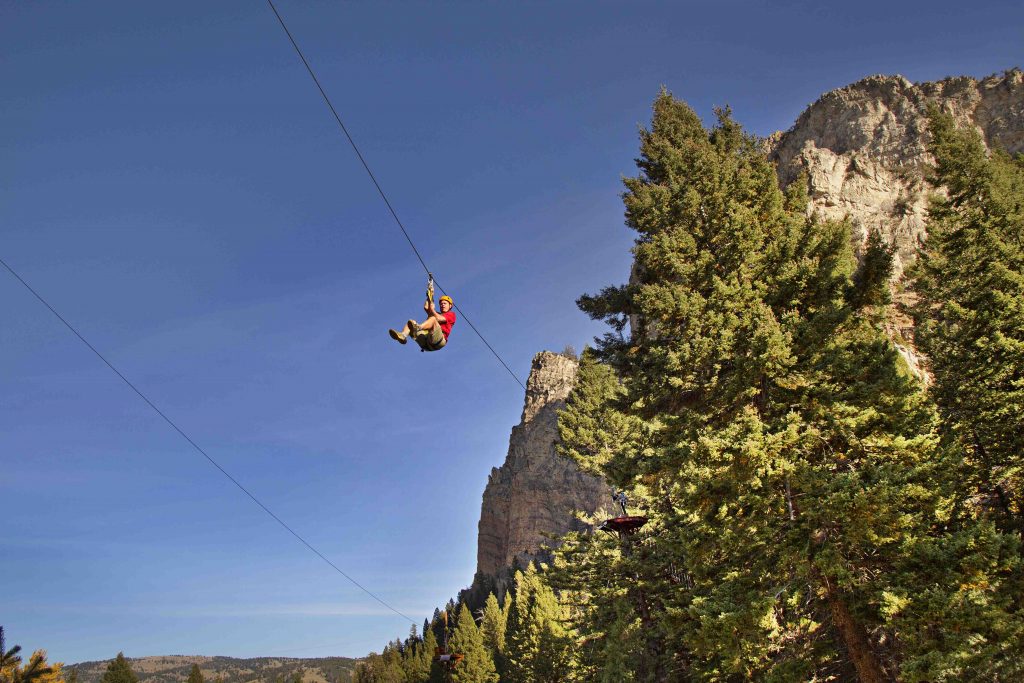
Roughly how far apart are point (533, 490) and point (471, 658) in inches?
1620

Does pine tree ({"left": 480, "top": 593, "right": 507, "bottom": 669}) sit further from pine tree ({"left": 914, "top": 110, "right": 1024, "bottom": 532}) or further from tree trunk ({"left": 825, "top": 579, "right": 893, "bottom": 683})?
tree trunk ({"left": 825, "top": 579, "right": 893, "bottom": 683})

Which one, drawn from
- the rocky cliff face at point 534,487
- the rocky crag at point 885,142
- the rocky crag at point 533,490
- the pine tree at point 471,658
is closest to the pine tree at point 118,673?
the rocky crag at point 533,490

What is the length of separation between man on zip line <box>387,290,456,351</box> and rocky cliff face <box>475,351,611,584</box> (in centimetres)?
7133

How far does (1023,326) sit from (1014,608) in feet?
23.7

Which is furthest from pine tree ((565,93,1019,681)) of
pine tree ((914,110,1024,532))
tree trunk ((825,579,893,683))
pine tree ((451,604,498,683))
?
pine tree ((451,604,498,683))

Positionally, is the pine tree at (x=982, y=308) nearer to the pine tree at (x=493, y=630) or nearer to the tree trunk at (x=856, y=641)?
the tree trunk at (x=856, y=641)

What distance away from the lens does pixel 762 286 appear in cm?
1252

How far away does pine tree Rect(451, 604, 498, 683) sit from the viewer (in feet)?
164

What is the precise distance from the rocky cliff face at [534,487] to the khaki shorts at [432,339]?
71.8 meters

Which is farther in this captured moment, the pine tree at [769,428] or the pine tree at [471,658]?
the pine tree at [471,658]

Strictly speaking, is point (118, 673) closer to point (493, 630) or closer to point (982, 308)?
point (493, 630)

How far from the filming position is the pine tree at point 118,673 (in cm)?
8100

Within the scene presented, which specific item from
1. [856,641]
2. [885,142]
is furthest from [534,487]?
[856,641]

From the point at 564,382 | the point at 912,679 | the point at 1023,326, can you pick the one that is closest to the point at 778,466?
the point at 912,679
